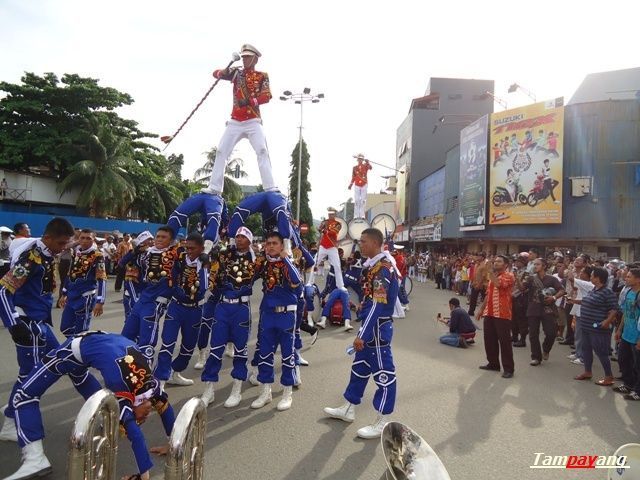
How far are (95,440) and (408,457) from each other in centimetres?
187

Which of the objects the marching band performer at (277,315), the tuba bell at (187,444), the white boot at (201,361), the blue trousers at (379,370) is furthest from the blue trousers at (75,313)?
the tuba bell at (187,444)

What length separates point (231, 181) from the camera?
123 feet

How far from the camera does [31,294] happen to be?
4203 millimetres

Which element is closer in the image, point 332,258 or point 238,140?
point 238,140

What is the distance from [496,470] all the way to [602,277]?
162 inches

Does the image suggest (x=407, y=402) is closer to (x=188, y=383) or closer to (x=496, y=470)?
(x=496, y=470)

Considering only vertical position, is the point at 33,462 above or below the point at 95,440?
below

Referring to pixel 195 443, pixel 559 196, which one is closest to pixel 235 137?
pixel 195 443

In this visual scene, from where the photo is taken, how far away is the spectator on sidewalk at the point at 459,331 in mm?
9047

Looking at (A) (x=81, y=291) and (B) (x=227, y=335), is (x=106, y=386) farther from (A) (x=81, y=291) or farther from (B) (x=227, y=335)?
(A) (x=81, y=291)

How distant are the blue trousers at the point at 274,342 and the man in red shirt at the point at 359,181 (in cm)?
1651

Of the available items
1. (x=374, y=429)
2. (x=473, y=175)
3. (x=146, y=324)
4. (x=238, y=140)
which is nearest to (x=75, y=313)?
(x=146, y=324)

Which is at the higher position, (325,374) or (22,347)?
(22,347)

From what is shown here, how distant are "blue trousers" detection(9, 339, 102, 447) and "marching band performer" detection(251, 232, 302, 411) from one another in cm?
208
